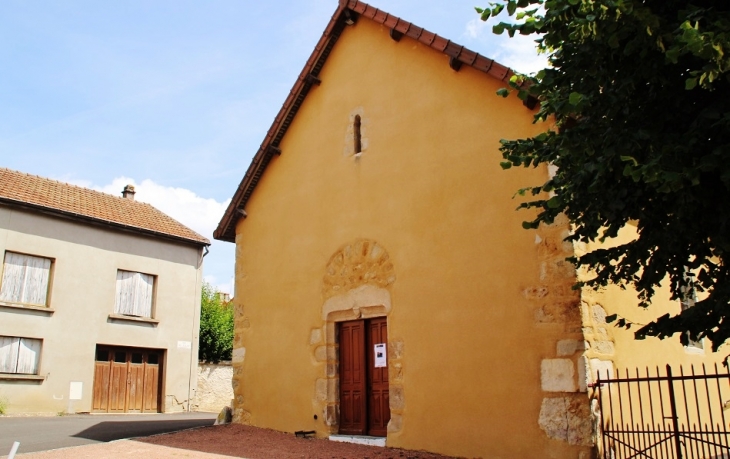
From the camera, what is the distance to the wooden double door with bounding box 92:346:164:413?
16.1 metres

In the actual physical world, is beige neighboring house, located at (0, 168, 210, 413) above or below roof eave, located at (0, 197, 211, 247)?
below

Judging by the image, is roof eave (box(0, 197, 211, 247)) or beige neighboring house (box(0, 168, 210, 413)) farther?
roof eave (box(0, 197, 211, 247))

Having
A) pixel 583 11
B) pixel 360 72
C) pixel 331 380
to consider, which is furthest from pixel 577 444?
pixel 360 72

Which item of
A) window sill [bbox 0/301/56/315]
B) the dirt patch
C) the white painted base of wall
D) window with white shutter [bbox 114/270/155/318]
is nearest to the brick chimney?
window with white shutter [bbox 114/270/155/318]

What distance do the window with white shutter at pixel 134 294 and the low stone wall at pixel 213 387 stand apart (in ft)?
10.4

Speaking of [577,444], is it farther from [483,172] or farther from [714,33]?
[714,33]

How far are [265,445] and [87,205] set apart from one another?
11328 millimetres

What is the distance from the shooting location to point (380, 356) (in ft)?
28.5

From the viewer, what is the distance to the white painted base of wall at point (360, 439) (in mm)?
8281

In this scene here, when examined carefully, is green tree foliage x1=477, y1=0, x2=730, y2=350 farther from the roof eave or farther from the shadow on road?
the roof eave

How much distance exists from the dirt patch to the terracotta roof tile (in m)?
8.79

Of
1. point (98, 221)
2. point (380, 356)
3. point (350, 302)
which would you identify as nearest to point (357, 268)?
point (350, 302)

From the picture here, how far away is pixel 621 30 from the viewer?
385cm

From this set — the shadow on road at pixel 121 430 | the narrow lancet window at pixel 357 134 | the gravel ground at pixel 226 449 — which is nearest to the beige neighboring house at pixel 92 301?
the shadow on road at pixel 121 430
